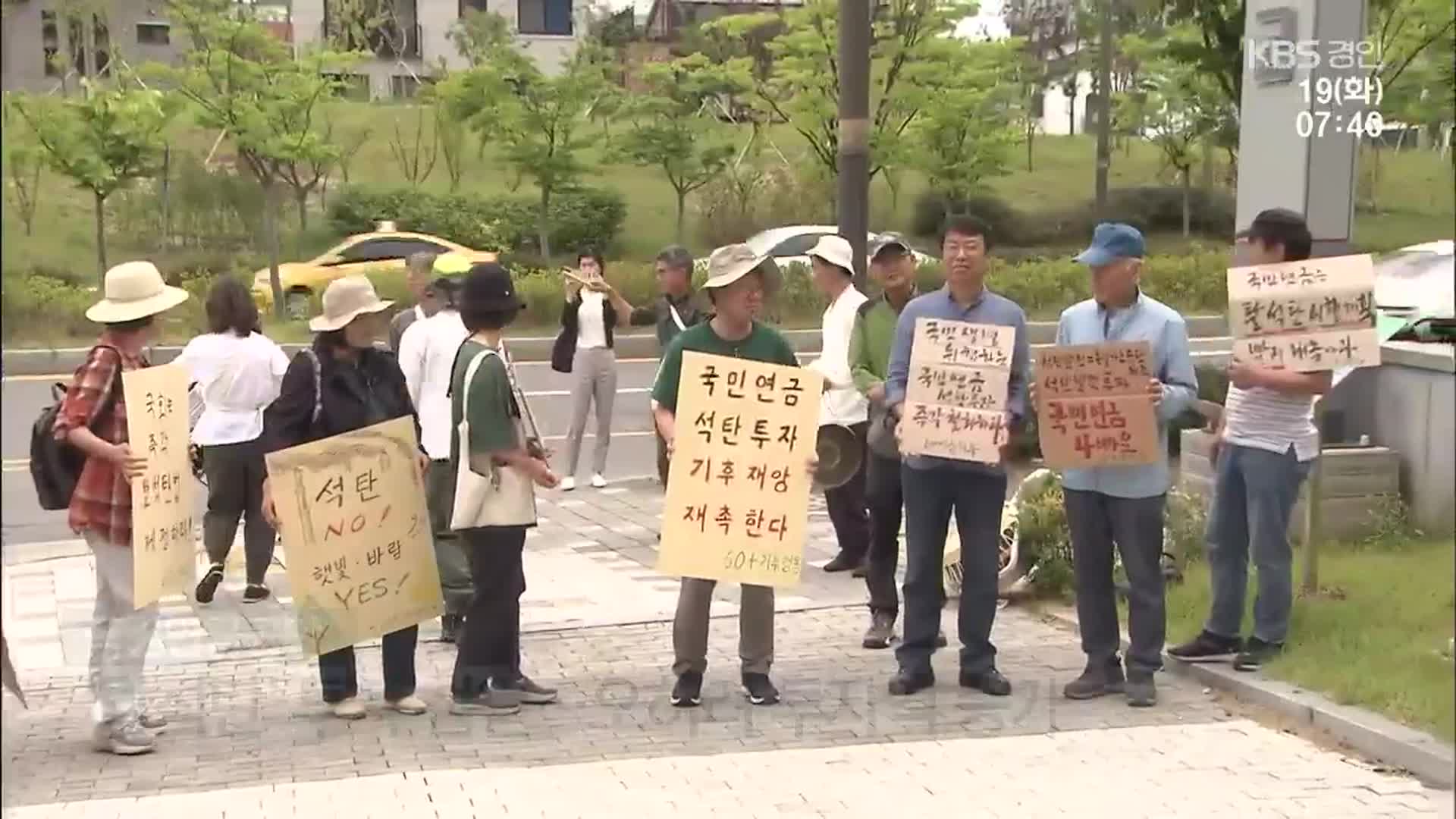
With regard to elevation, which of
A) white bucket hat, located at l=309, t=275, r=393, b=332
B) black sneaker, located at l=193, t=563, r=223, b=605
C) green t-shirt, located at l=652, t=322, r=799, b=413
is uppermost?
white bucket hat, located at l=309, t=275, r=393, b=332

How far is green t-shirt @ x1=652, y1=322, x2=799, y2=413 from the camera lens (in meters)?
6.59

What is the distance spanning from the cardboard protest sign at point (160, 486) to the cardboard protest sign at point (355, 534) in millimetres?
358

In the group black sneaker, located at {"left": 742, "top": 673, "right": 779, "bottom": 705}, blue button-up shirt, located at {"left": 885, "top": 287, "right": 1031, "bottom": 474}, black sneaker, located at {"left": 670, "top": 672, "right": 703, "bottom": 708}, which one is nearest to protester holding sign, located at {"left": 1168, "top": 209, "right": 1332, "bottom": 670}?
blue button-up shirt, located at {"left": 885, "top": 287, "right": 1031, "bottom": 474}

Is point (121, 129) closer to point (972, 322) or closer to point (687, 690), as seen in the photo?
point (687, 690)

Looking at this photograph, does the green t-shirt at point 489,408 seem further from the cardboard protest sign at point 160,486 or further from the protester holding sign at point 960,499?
the protester holding sign at point 960,499

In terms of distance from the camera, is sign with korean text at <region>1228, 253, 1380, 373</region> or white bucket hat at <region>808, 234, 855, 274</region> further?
white bucket hat at <region>808, 234, 855, 274</region>

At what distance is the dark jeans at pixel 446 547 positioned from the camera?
25.6ft

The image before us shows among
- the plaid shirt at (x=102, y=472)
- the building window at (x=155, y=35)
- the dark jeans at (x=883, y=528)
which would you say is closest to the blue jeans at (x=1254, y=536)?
the dark jeans at (x=883, y=528)

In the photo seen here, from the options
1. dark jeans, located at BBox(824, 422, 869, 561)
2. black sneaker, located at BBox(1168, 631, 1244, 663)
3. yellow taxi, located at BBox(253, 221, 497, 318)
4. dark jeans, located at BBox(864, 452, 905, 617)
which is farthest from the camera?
yellow taxi, located at BBox(253, 221, 497, 318)

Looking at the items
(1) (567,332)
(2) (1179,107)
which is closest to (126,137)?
(1) (567,332)

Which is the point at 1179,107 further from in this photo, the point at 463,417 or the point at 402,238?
the point at 463,417

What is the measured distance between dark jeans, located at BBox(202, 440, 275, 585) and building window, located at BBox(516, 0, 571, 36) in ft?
48.9

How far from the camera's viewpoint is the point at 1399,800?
18.1ft

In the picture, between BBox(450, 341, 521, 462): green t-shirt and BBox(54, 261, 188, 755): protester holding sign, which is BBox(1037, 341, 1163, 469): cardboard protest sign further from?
Result: BBox(54, 261, 188, 755): protester holding sign
